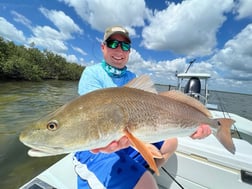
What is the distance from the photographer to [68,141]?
1.08 meters

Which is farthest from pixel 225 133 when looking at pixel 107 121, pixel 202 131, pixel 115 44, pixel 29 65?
pixel 29 65

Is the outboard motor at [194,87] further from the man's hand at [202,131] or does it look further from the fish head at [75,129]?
the fish head at [75,129]

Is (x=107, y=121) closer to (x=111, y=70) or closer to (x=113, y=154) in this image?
(x=113, y=154)

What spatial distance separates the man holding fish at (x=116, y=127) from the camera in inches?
43.3

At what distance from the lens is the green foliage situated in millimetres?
34200

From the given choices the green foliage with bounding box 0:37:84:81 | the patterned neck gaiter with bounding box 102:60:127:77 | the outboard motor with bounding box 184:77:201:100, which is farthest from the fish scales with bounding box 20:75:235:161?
the green foliage with bounding box 0:37:84:81

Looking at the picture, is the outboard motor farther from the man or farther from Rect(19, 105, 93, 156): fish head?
Rect(19, 105, 93, 156): fish head

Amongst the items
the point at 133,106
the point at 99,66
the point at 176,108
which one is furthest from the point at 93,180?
the point at 99,66

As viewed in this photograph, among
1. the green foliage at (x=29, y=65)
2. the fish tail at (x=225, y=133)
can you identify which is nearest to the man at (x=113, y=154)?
the fish tail at (x=225, y=133)

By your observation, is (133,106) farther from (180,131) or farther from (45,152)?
(45,152)

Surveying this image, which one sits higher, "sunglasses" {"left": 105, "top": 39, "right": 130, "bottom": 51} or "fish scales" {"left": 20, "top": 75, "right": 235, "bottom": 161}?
"sunglasses" {"left": 105, "top": 39, "right": 130, "bottom": 51}

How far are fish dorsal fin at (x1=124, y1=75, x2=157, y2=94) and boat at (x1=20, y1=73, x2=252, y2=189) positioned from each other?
136 cm

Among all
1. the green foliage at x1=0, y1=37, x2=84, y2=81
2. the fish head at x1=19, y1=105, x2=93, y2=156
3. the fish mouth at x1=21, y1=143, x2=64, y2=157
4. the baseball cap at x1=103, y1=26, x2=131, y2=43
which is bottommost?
the fish mouth at x1=21, y1=143, x2=64, y2=157

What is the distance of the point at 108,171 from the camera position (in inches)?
65.0
